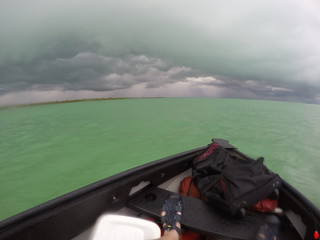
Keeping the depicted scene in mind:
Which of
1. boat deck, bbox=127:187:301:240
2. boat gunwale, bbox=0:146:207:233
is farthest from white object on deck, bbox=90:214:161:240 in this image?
boat deck, bbox=127:187:301:240

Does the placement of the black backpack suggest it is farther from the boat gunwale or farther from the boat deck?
the boat gunwale

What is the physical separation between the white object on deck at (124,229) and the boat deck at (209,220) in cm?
44

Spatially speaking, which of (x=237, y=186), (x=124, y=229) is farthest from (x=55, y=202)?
(x=237, y=186)

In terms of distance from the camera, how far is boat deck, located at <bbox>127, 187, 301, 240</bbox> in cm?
142

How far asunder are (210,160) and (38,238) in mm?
1924

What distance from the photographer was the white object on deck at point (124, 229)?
1140 mm

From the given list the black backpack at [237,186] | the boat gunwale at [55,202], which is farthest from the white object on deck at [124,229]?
the black backpack at [237,186]

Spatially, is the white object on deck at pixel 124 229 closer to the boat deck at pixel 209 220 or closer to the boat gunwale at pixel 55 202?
the boat gunwale at pixel 55 202

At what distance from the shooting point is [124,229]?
1.19 m

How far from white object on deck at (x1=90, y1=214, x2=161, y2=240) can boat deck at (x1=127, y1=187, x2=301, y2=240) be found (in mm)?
437

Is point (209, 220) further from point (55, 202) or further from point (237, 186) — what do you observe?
point (55, 202)

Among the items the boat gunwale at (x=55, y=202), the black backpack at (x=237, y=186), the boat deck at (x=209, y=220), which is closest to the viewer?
the boat gunwale at (x=55, y=202)

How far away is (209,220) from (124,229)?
2.74 feet

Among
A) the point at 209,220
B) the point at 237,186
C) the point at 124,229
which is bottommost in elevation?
the point at 209,220
